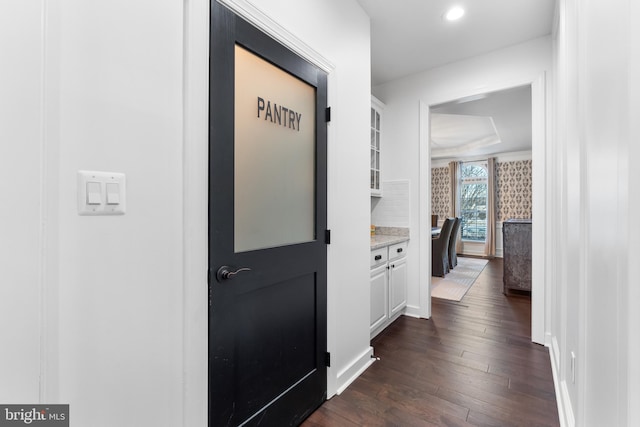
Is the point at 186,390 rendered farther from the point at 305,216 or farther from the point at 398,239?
the point at 398,239

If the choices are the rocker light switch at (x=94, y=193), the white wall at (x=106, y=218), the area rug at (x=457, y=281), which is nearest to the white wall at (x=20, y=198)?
the white wall at (x=106, y=218)

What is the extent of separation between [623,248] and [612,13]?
2.25ft

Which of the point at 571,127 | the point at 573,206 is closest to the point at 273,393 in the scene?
the point at 573,206

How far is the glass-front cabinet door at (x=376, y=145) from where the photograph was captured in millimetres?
3341

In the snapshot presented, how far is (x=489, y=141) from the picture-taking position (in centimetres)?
639

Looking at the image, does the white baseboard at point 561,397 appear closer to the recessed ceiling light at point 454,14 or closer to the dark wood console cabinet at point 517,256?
the dark wood console cabinet at point 517,256

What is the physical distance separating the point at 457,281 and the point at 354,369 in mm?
3355

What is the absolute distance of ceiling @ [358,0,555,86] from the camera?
2.29m

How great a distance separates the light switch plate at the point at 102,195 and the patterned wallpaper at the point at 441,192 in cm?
795

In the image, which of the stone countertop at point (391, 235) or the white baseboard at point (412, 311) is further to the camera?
the white baseboard at point (412, 311)

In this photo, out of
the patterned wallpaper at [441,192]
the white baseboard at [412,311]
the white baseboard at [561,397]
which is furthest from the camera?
the patterned wallpaper at [441,192]

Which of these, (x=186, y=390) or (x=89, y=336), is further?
(x=186, y=390)

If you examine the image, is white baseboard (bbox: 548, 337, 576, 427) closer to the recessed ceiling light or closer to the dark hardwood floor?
the dark hardwood floor

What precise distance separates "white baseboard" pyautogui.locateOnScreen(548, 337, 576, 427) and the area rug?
1698 mm
